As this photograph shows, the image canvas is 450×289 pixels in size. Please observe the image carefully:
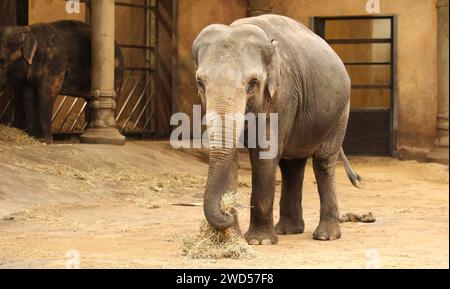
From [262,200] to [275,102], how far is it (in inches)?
27.6

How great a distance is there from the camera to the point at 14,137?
1356 centimetres

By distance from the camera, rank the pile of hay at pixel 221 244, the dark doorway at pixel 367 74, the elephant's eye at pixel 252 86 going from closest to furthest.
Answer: the pile of hay at pixel 221 244 → the elephant's eye at pixel 252 86 → the dark doorway at pixel 367 74

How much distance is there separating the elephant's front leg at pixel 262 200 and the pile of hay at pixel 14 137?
6.18 metres

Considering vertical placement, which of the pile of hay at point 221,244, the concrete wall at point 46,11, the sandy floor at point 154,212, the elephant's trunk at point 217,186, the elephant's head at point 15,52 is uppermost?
the concrete wall at point 46,11

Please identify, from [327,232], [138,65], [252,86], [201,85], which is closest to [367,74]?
[138,65]

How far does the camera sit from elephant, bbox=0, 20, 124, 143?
47.3 feet

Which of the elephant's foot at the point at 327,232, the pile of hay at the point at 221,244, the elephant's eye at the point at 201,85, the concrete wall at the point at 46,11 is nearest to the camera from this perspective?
the pile of hay at the point at 221,244

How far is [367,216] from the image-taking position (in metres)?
9.28

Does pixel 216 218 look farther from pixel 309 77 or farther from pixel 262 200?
pixel 309 77

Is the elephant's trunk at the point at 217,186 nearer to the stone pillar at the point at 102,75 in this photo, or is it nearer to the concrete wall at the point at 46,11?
the stone pillar at the point at 102,75

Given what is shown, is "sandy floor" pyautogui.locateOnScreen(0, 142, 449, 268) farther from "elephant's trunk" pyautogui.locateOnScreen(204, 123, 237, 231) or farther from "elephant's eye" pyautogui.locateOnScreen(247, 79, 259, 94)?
"elephant's eye" pyautogui.locateOnScreen(247, 79, 259, 94)

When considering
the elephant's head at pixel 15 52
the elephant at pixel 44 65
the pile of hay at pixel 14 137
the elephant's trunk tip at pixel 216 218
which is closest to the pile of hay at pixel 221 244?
the elephant's trunk tip at pixel 216 218

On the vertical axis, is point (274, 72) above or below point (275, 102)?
above

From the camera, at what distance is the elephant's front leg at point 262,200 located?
737cm
